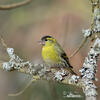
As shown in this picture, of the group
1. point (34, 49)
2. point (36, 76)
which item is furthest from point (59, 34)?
point (36, 76)

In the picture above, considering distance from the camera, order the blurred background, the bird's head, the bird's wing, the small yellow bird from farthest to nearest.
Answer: the blurred background, the bird's head, the small yellow bird, the bird's wing

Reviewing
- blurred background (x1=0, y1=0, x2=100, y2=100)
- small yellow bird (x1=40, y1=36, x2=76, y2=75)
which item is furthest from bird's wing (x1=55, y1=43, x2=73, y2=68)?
blurred background (x1=0, y1=0, x2=100, y2=100)

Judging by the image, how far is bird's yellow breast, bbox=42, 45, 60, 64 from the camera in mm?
2268

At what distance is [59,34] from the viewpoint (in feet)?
10.3

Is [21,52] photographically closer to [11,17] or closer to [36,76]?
[11,17]

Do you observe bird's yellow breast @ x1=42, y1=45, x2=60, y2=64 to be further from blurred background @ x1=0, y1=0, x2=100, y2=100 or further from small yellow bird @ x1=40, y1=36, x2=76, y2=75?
blurred background @ x1=0, y1=0, x2=100, y2=100

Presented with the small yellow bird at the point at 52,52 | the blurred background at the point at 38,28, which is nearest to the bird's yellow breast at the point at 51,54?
the small yellow bird at the point at 52,52

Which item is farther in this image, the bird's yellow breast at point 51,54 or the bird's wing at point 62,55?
the bird's yellow breast at point 51,54

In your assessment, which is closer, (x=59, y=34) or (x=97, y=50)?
(x=97, y=50)

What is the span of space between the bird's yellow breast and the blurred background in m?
0.22

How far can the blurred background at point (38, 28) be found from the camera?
2905mm

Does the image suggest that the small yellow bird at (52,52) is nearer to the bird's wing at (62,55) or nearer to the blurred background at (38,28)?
the bird's wing at (62,55)

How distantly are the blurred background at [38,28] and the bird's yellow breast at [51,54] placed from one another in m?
0.22

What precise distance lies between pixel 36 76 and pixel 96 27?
332mm
